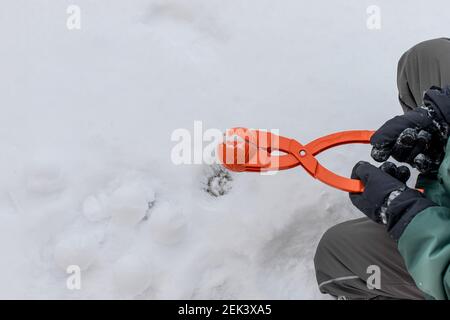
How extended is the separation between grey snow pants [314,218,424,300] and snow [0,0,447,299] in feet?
0.67

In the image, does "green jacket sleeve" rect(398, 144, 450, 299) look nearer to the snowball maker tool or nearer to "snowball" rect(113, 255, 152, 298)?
the snowball maker tool

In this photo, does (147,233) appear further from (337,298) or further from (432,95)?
(432,95)

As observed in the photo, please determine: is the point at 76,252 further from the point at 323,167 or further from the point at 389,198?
the point at 389,198

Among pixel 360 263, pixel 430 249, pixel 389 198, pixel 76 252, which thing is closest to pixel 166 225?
pixel 76 252

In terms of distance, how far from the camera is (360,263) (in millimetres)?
1233

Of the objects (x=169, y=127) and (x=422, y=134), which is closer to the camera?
(x=422, y=134)

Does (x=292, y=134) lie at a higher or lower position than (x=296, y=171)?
higher

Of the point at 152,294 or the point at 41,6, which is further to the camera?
the point at 41,6

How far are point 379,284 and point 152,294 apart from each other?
599mm

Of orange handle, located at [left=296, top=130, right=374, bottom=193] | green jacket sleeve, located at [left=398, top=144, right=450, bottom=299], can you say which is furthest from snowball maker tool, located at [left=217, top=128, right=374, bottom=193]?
green jacket sleeve, located at [left=398, top=144, right=450, bottom=299]

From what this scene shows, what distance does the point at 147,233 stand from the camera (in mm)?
1481

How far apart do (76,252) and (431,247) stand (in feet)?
2.93
